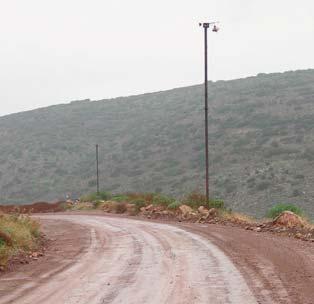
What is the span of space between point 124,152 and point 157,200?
4245cm

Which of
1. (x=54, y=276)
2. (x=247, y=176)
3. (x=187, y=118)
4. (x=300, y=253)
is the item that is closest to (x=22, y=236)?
(x=54, y=276)

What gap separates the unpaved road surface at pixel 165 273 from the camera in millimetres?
8477

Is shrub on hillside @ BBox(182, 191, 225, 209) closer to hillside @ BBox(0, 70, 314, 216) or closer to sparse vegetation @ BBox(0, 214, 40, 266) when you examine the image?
hillside @ BBox(0, 70, 314, 216)

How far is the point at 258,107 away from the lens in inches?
3022

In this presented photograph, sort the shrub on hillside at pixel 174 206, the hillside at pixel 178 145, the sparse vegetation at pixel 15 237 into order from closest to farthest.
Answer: the sparse vegetation at pixel 15 237, the shrub on hillside at pixel 174 206, the hillside at pixel 178 145

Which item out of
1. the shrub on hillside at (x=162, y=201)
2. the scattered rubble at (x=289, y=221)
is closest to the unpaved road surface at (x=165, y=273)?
the scattered rubble at (x=289, y=221)

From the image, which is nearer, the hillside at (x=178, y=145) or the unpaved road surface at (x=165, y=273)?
the unpaved road surface at (x=165, y=273)

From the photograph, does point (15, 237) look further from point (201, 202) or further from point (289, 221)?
point (201, 202)

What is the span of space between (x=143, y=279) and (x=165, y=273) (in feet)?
2.23

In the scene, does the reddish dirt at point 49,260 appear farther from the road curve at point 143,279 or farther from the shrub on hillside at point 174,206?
the shrub on hillside at point 174,206

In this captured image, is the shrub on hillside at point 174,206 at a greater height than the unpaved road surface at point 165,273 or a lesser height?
lesser

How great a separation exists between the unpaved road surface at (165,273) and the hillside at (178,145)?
25949 millimetres

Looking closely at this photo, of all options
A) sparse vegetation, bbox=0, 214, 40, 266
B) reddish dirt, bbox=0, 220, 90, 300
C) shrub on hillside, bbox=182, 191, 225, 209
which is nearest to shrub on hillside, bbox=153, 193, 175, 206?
shrub on hillside, bbox=182, 191, 225, 209

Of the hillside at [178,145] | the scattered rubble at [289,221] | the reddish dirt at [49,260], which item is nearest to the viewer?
the reddish dirt at [49,260]
